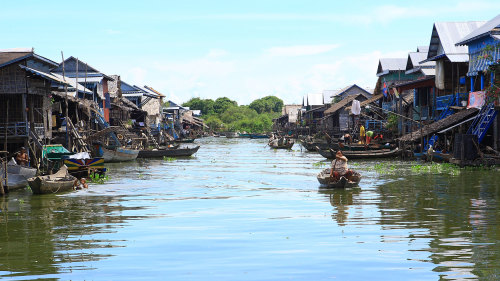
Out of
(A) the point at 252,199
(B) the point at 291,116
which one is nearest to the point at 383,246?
(A) the point at 252,199

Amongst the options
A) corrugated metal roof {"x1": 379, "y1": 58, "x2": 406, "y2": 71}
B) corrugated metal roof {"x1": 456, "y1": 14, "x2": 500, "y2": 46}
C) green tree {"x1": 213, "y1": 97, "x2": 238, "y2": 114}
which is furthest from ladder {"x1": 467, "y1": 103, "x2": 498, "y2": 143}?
green tree {"x1": 213, "y1": 97, "x2": 238, "y2": 114}

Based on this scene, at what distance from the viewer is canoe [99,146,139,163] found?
3769cm

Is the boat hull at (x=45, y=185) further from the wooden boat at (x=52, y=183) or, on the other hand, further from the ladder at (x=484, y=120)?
the ladder at (x=484, y=120)

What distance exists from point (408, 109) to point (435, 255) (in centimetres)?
3518

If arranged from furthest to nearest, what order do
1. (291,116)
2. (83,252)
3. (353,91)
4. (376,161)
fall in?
1. (291,116)
2. (353,91)
3. (376,161)
4. (83,252)

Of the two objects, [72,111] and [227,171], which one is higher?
[72,111]

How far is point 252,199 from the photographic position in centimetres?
1956

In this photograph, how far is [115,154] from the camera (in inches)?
1511

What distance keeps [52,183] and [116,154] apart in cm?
1759

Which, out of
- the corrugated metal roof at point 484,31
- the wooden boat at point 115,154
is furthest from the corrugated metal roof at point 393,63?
the wooden boat at point 115,154

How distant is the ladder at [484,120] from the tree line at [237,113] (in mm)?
94184

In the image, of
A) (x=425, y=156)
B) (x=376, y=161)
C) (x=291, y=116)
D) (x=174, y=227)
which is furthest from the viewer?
(x=291, y=116)

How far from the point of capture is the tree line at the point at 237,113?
413ft

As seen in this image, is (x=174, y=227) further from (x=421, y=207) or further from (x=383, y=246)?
(x=421, y=207)
